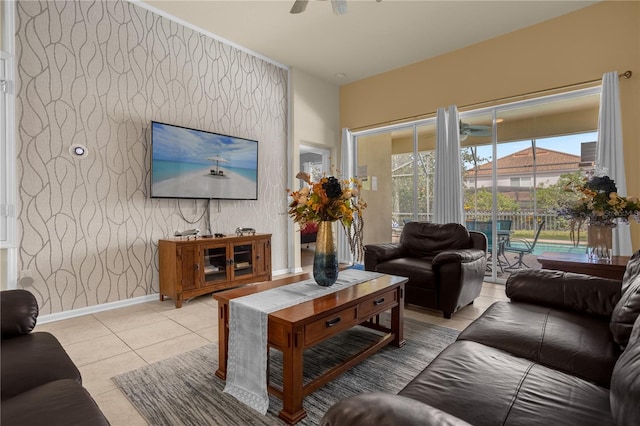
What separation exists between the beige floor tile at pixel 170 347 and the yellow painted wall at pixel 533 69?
4360 millimetres

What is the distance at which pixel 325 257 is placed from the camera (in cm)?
231

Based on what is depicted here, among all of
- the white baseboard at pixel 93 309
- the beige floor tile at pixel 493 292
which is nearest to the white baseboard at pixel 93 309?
the white baseboard at pixel 93 309

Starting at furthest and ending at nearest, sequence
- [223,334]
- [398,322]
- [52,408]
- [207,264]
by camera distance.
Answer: [207,264], [398,322], [223,334], [52,408]

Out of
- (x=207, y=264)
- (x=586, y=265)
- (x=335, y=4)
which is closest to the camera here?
(x=586, y=265)

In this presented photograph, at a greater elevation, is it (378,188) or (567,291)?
(378,188)

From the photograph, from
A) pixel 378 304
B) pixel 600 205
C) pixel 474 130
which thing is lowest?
pixel 378 304

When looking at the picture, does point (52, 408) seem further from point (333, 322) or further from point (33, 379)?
point (333, 322)

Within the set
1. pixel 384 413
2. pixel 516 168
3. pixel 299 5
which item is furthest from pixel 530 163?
pixel 384 413

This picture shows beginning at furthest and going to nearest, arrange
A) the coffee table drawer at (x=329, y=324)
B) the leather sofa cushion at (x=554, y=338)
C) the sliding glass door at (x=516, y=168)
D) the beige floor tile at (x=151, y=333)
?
1. the sliding glass door at (x=516, y=168)
2. the beige floor tile at (x=151, y=333)
3. the coffee table drawer at (x=329, y=324)
4. the leather sofa cushion at (x=554, y=338)

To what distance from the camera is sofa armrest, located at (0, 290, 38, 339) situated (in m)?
1.52

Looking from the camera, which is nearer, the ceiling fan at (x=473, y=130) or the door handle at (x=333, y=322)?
the door handle at (x=333, y=322)

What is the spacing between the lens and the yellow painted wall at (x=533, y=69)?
11.8ft

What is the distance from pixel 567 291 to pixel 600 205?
1.18 m

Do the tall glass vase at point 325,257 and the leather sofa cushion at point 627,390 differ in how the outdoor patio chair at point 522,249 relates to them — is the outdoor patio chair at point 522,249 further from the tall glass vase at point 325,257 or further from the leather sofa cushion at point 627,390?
the leather sofa cushion at point 627,390
